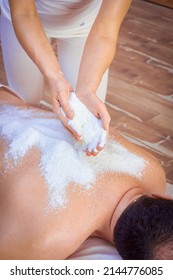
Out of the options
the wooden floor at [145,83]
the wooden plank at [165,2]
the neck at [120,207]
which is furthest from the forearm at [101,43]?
the wooden plank at [165,2]

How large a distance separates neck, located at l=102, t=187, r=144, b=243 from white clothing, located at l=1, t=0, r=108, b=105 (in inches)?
24.1

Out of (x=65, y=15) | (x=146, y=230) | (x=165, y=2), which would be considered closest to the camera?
(x=146, y=230)

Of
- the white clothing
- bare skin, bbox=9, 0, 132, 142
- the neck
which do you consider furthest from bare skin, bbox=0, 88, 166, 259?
the white clothing

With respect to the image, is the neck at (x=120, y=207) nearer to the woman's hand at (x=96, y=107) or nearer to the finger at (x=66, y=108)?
the woman's hand at (x=96, y=107)

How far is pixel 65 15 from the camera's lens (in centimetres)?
Result: 179

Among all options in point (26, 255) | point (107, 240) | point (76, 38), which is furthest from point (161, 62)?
point (26, 255)

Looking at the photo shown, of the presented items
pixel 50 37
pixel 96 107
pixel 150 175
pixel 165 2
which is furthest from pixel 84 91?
pixel 165 2

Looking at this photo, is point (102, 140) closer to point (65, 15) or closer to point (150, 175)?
point (150, 175)

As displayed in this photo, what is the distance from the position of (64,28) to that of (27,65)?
197mm

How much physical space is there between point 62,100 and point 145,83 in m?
1.50

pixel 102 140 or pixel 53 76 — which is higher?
pixel 53 76

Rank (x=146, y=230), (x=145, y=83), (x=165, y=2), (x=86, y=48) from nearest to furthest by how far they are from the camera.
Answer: (x=146, y=230) < (x=86, y=48) < (x=145, y=83) < (x=165, y=2)

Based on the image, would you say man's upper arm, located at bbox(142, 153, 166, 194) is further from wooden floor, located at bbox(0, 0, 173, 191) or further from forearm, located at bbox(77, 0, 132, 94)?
wooden floor, located at bbox(0, 0, 173, 191)

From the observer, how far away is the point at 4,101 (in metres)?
1.65
